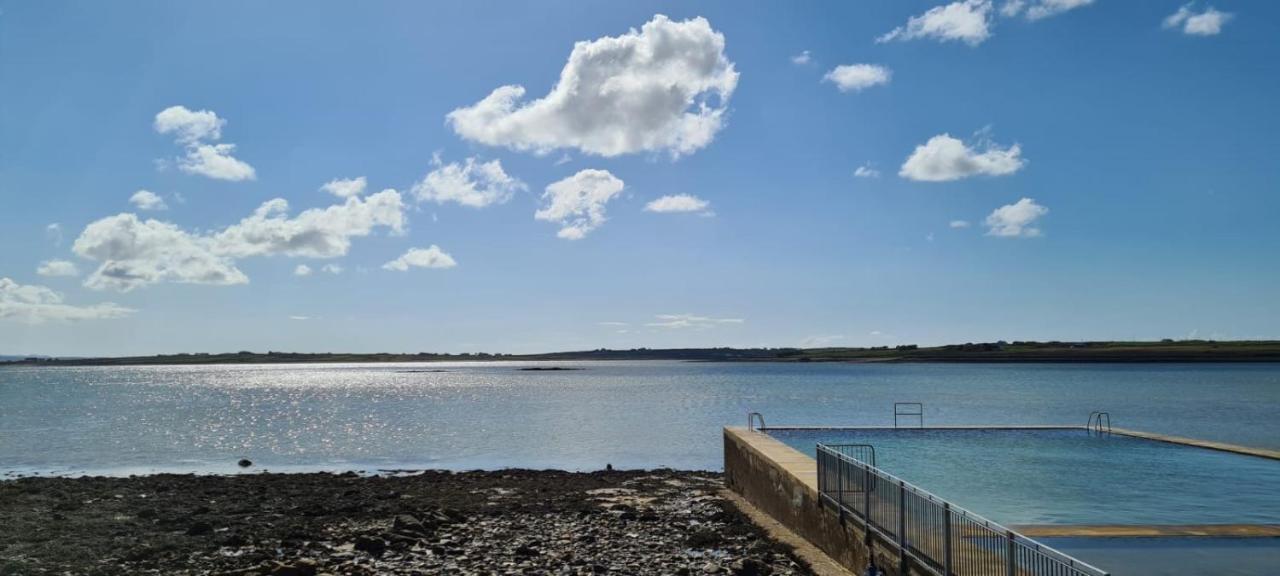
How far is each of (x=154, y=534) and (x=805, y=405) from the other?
57146 millimetres

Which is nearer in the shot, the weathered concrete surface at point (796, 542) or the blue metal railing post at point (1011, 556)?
the blue metal railing post at point (1011, 556)

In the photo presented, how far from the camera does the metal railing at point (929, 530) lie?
8875 mm

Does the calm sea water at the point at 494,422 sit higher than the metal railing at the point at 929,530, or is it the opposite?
the metal railing at the point at 929,530

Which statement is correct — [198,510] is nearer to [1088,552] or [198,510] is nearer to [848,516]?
[848,516]

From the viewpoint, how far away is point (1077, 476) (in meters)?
20.5

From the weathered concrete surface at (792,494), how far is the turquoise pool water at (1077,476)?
2.38 metres

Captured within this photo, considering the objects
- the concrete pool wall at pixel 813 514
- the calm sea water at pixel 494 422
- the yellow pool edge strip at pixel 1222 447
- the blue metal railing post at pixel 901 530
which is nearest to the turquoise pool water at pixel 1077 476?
the yellow pool edge strip at pixel 1222 447

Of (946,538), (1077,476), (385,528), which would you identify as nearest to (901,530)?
(946,538)

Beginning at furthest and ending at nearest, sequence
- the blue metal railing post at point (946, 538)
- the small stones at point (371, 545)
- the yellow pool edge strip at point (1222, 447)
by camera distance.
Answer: the yellow pool edge strip at point (1222, 447) → the small stones at point (371, 545) → the blue metal railing post at point (946, 538)

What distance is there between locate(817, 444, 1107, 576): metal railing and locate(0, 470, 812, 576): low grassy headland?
5.80ft

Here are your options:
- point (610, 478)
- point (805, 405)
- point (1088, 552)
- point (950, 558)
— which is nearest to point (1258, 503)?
→ point (1088, 552)

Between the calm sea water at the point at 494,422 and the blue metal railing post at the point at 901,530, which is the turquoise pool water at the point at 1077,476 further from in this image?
the calm sea water at the point at 494,422

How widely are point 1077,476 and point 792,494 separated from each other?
24.5 feet

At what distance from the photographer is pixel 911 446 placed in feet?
89.5
